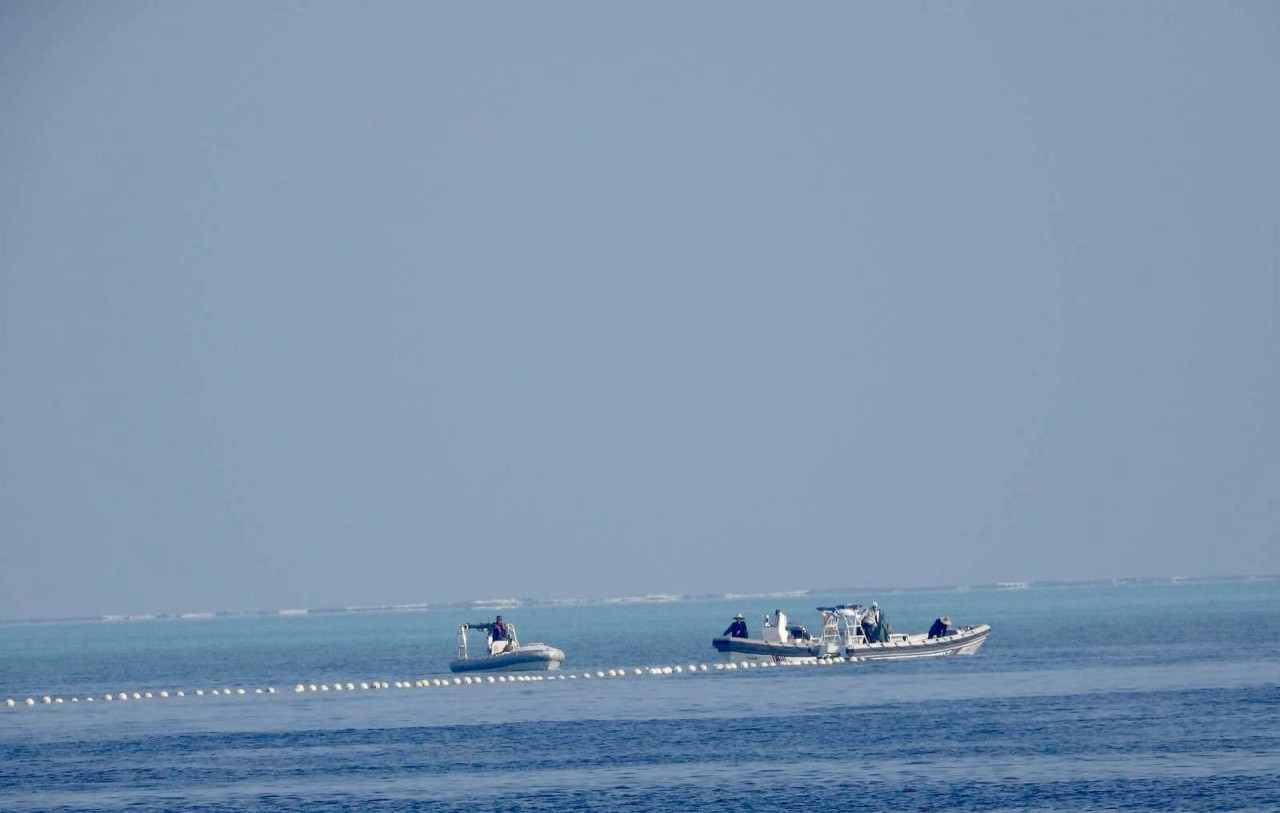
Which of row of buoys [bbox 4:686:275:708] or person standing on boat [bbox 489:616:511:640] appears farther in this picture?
person standing on boat [bbox 489:616:511:640]

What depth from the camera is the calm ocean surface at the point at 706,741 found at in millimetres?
47594

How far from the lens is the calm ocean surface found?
47.6m

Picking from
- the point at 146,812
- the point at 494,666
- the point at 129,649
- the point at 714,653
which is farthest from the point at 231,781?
the point at 129,649

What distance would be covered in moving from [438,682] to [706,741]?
32.2m

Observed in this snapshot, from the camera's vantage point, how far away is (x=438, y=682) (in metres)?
89.4

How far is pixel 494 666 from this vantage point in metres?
93.6

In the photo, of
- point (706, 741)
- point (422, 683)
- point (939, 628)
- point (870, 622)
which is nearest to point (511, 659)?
point (422, 683)

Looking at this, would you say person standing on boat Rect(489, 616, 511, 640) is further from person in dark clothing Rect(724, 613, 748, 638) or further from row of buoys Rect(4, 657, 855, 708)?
person in dark clothing Rect(724, 613, 748, 638)

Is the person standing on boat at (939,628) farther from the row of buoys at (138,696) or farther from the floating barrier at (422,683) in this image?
the row of buoys at (138,696)

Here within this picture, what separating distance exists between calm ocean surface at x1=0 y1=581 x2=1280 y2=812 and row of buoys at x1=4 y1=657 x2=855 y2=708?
145 cm

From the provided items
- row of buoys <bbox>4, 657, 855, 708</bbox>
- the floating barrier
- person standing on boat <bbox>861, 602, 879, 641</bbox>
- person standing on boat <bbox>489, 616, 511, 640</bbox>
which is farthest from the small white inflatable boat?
person standing on boat <bbox>861, 602, 879, 641</bbox>

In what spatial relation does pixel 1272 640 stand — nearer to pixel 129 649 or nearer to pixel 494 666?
pixel 494 666

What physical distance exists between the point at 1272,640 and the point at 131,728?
65309mm

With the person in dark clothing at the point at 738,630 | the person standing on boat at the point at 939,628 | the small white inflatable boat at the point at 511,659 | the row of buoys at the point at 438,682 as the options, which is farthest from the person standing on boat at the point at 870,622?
the small white inflatable boat at the point at 511,659
